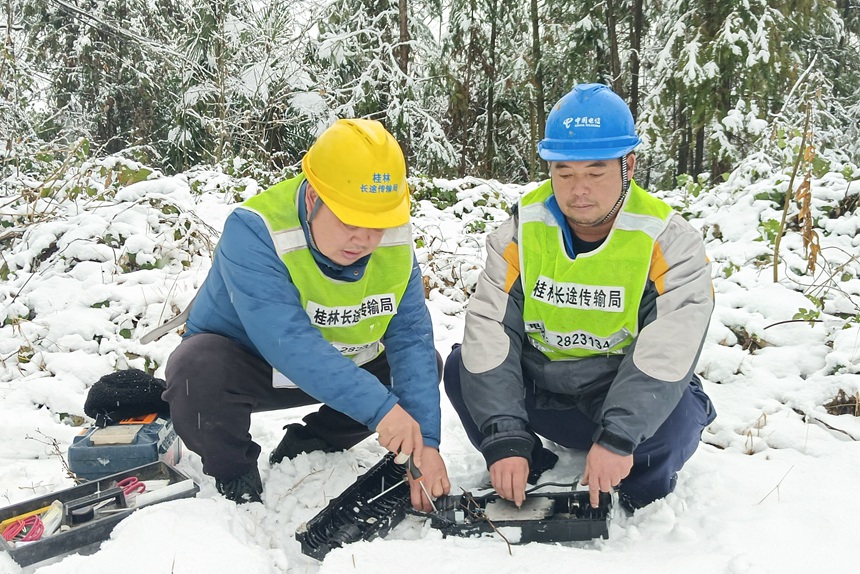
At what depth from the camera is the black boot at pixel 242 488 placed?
213cm

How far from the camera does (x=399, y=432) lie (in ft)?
6.22

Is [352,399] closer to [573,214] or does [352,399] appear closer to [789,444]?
[573,214]

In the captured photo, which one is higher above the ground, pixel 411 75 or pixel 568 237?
pixel 411 75

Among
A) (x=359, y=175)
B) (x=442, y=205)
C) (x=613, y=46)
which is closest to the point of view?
(x=359, y=175)

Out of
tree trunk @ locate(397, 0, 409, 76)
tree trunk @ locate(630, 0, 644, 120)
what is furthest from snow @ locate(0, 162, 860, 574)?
tree trunk @ locate(630, 0, 644, 120)

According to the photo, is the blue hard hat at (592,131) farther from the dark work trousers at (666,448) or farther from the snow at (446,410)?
the snow at (446,410)

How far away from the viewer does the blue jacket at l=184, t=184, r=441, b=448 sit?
1899mm

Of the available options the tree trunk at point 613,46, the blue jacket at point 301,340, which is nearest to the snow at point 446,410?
the blue jacket at point 301,340

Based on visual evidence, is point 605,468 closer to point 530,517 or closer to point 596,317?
point 530,517

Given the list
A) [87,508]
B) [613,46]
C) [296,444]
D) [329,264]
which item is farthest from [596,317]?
[613,46]

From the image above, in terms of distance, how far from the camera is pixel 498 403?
2.08 meters

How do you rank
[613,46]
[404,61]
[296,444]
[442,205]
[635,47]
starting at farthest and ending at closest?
[635,47]
[613,46]
[404,61]
[442,205]
[296,444]

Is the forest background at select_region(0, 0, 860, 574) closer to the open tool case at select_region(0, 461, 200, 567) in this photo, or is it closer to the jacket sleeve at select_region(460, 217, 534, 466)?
the open tool case at select_region(0, 461, 200, 567)

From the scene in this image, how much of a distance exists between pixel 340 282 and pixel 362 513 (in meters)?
0.73
